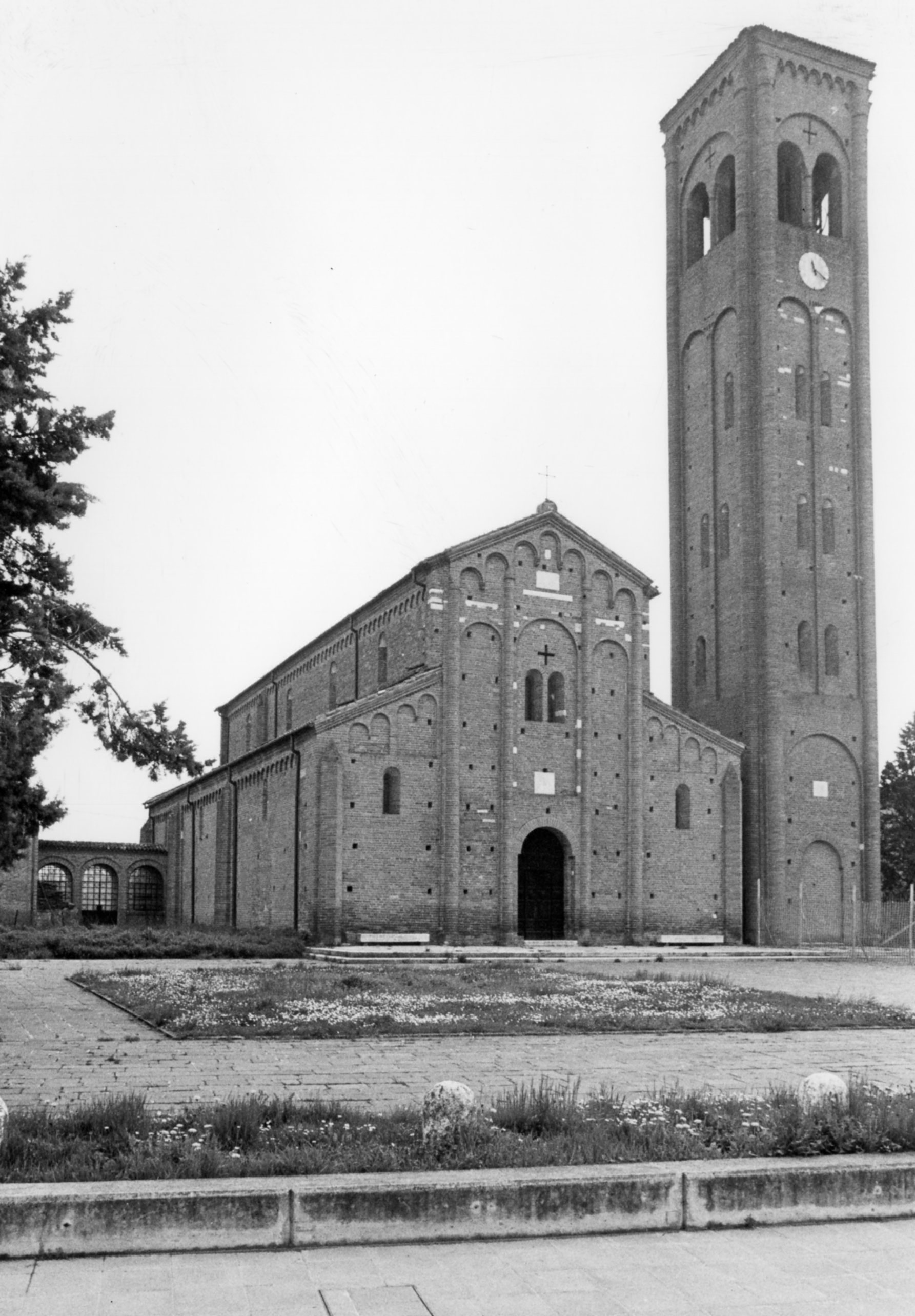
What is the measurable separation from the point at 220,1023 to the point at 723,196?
37.9 m

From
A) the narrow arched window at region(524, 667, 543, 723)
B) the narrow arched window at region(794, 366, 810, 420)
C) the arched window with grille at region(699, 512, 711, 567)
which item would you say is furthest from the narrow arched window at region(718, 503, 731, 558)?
the narrow arched window at region(524, 667, 543, 723)

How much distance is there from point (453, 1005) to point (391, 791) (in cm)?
1893

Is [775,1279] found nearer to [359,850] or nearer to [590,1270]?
[590,1270]

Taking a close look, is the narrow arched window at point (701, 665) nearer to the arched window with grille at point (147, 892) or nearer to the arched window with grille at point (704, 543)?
the arched window with grille at point (704, 543)

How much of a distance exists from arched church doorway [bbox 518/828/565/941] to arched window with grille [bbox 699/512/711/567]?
11.7m

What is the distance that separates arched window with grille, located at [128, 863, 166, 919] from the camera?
5784 centimetres

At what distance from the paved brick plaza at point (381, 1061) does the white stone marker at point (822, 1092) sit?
2.79 metres

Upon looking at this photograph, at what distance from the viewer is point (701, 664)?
149 feet

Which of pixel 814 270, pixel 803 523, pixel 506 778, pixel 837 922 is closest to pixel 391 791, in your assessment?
pixel 506 778

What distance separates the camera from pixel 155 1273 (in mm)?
6066

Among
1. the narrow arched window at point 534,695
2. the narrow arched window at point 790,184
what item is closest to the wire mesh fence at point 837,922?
the narrow arched window at point 534,695

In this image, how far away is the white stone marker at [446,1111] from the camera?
7590 millimetres

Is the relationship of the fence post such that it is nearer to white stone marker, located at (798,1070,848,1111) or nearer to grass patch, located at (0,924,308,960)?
grass patch, located at (0,924,308,960)

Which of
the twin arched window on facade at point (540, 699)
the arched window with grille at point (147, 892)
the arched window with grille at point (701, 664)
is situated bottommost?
the arched window with grille at point (147, 892)
